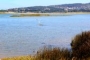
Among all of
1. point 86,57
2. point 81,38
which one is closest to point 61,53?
point 86,57

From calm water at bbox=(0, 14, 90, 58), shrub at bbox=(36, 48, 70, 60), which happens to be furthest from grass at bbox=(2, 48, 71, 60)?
calm water at bbox=(0, 14, 90, 58)

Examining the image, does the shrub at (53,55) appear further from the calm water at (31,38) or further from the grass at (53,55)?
the calm water at (31,38)

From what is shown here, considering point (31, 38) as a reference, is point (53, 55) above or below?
above

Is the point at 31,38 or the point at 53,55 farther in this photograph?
the point at 31,38

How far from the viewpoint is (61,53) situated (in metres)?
11.0

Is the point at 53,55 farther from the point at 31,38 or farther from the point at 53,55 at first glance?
the point at 31,38

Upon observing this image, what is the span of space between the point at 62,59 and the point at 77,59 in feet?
2.23

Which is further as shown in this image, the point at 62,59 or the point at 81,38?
the point at 81,38

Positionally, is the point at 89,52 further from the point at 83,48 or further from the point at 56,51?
the point at 56,51

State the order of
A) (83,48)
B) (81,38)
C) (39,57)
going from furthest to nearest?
(81,38)
(83,48)
(39,57)

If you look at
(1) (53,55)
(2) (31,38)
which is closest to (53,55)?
(1) (53,55)

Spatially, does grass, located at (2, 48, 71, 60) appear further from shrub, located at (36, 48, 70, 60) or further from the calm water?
the calm water

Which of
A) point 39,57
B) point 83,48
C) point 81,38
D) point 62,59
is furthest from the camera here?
point 81,38

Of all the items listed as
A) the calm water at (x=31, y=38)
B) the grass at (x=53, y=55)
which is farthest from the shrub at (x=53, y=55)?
the calm water at (x=31, y=38)
